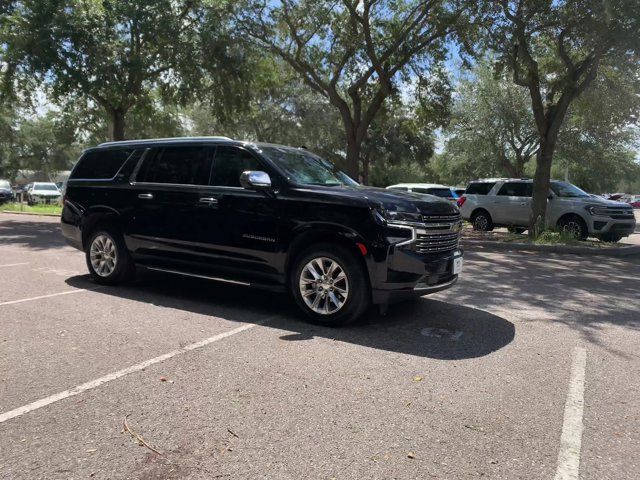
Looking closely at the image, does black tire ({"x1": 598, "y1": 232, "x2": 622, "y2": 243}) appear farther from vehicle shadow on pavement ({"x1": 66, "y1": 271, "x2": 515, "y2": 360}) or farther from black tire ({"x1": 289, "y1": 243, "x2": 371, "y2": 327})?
black tire ({"x1": 289, "y1": 243, "x2": 371, "y2": 327})

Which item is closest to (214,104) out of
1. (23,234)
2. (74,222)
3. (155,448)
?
(23,234)

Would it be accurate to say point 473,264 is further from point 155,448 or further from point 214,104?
point 214,104

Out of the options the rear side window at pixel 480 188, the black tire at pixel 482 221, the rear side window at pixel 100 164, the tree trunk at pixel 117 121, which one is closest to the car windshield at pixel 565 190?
the rear side window at pixel 480 188

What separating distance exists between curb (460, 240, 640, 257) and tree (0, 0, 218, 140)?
1238 cm

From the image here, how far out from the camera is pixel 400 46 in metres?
18.1

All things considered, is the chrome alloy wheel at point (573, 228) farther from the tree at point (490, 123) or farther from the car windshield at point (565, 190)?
the tree at point (490, 123)

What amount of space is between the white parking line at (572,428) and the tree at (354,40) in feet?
45.6

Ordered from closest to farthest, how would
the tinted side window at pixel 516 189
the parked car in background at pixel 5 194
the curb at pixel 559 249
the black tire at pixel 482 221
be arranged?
the curb at pixel 559 249, the tinted side window at pixel 516 189, the black tire at pixel 482 221, the parked car in background at pixel 5 194

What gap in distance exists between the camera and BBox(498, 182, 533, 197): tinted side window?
17.0m

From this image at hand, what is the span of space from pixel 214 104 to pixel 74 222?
15.6 metres

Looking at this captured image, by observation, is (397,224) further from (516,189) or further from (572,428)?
(516,189)

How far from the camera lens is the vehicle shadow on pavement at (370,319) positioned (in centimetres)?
500

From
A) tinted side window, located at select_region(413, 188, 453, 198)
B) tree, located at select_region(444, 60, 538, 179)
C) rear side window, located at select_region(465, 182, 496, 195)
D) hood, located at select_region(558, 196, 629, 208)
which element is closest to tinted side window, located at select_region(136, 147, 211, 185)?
hood, located at select_region(558, 196, 629, 208)

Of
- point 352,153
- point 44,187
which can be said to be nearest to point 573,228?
point 352,153
